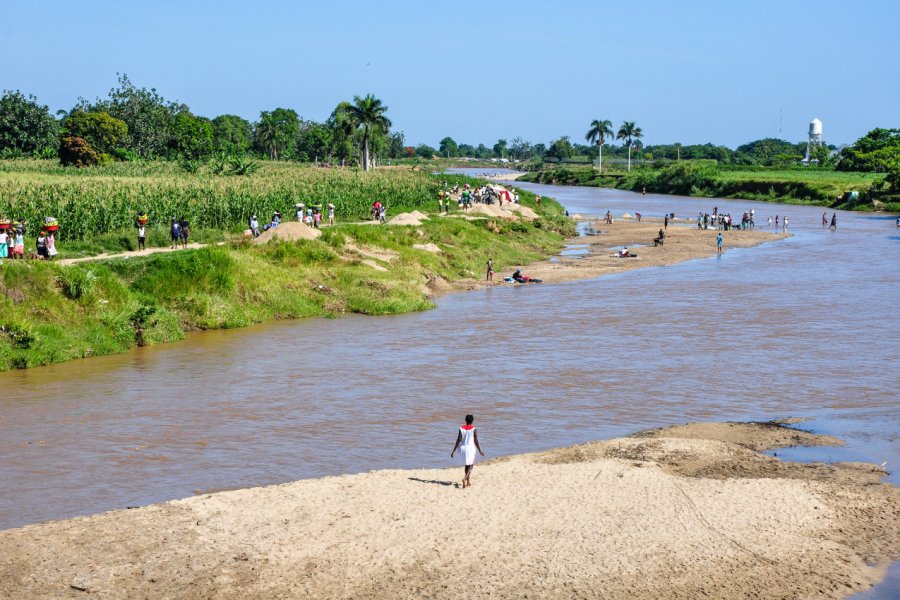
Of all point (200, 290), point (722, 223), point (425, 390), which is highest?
point (200, 290)

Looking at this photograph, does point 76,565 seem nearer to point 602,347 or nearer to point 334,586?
point 334,586

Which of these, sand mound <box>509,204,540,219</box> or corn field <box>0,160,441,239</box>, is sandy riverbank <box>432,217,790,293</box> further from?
corn field <box>0,160,441,239</box>

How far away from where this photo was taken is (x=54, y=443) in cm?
2005

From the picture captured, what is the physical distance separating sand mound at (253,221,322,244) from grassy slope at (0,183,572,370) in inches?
20.5

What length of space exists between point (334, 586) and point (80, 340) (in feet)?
59.6

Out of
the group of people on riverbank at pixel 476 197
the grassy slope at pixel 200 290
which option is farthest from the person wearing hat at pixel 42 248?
the group of people on riverbank at pixel 476 197

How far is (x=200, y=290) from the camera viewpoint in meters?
33.7

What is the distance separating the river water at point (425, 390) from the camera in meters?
19.1

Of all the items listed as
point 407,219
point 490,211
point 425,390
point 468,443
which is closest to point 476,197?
point 490,211

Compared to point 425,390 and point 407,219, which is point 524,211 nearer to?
point 407,219

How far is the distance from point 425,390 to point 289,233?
712 inches

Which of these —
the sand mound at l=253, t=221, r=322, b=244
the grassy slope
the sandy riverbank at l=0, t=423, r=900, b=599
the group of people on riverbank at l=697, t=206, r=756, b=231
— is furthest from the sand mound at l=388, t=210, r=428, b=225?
the sandy riverbank at l=0, t=423, r=900, b=599

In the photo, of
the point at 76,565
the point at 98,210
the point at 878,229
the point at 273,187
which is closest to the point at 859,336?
the point at 76,565

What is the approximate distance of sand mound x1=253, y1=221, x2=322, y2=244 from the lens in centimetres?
4050
